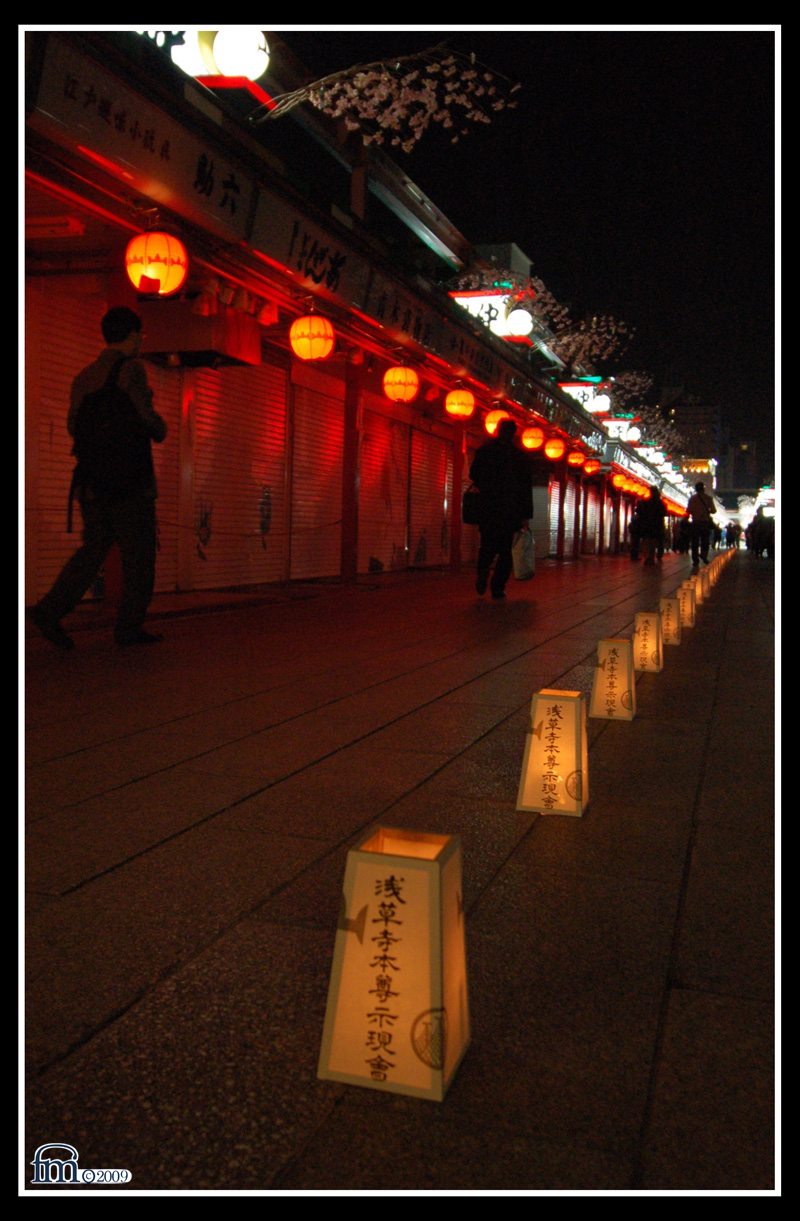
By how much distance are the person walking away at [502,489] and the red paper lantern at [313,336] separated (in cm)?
267

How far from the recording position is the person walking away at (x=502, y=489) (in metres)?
12.8

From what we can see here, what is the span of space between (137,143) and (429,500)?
16532 millimetres

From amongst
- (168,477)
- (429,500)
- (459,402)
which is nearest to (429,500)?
(429,500)

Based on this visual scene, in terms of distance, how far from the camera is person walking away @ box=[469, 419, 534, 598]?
12.8 m

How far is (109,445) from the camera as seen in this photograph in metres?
7.24

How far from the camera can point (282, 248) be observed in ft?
34.8

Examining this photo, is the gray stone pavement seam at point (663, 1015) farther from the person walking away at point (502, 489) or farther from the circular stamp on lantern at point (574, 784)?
the person walking away at point (502, 489)

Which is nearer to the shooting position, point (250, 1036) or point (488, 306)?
point (250, 1036)

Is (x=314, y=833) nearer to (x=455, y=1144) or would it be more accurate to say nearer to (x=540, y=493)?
(x=455, y=1144)

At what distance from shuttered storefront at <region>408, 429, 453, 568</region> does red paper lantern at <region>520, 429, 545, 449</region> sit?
211 cm

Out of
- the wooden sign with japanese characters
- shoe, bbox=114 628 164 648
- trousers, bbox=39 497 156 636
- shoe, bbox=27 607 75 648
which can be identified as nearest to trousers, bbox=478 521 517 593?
shoe, bbox=114 628 164 648

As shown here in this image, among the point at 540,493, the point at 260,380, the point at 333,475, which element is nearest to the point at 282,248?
the point at 260,380

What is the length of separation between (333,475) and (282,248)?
304 inches

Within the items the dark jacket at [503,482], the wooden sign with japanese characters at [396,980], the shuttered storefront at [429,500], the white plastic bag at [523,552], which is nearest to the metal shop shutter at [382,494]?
the shuttered storefront at [429,500]
